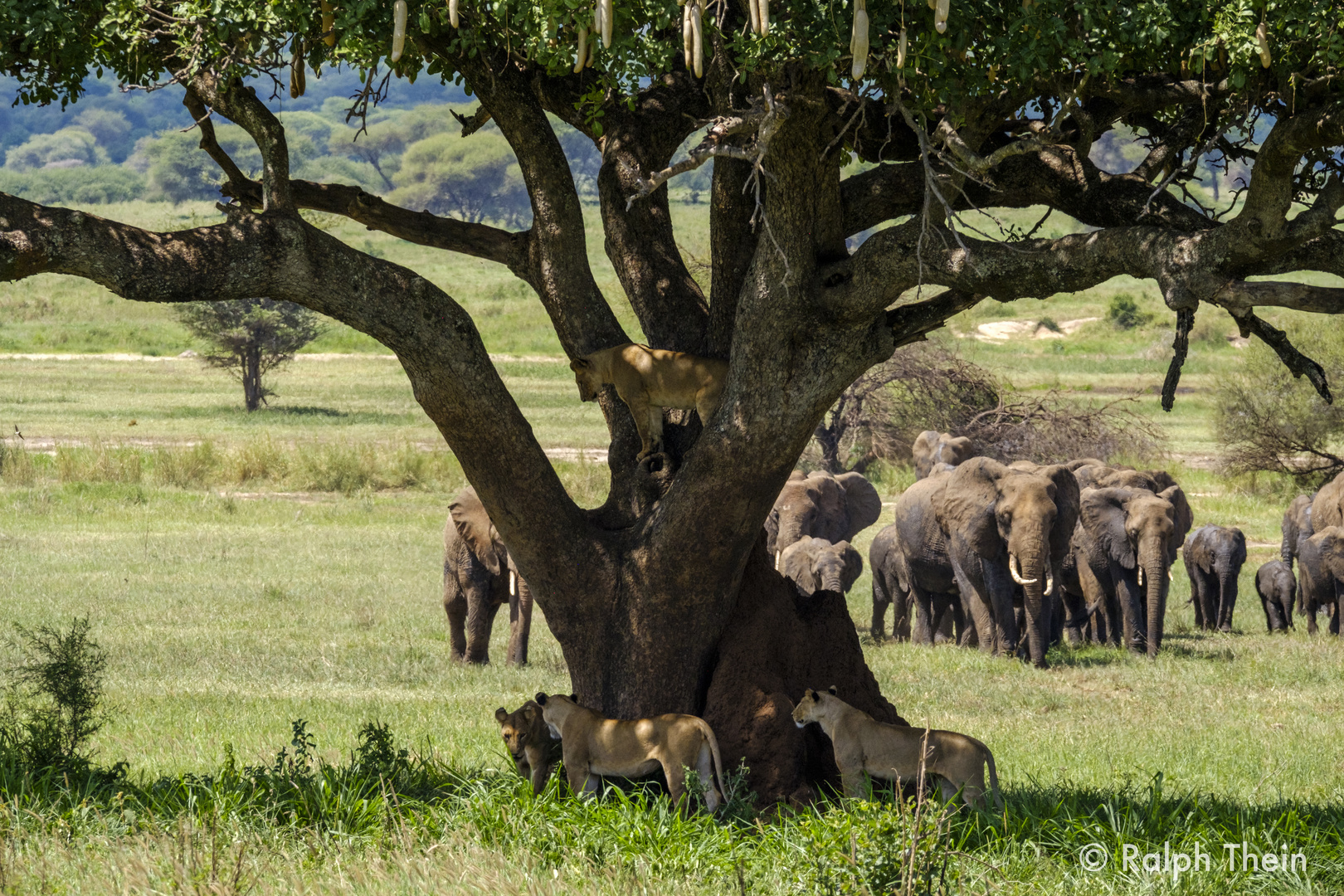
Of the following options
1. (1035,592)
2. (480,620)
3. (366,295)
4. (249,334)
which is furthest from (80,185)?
(366,295)

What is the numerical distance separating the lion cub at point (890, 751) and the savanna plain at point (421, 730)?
0.29 meters

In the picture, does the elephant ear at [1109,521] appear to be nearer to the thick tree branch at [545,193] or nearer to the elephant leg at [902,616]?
the elephant leg at [902,616]

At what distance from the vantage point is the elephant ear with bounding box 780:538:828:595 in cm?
1786

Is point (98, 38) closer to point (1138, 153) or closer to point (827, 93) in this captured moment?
point (827, 93)

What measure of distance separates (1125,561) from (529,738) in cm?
1222

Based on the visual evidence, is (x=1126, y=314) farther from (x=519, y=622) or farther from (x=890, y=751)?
(x=890, y=751)

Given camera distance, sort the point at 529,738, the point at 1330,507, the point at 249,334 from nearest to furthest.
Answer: the point at 529,738
the point at 1330,507
the point at 249,334

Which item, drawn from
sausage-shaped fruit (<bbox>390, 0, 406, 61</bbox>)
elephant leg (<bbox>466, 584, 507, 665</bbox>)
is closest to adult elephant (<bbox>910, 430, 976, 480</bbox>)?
elephant leg (<bbox>466, 584, 507, 665</bbox>)

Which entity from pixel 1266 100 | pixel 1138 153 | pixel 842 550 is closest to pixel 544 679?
pixel 842 550

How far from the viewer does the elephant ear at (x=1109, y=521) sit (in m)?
18.5

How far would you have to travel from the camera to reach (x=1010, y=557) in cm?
1677

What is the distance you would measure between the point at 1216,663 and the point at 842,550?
176 inches

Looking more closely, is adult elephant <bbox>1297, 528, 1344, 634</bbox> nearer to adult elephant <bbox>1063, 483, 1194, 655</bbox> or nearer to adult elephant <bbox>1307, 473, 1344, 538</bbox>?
adult elephant <bbox>1307, 473, 1344, 538</bbox>

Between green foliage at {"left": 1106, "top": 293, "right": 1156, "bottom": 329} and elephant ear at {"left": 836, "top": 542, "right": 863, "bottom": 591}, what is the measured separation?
5593cm
